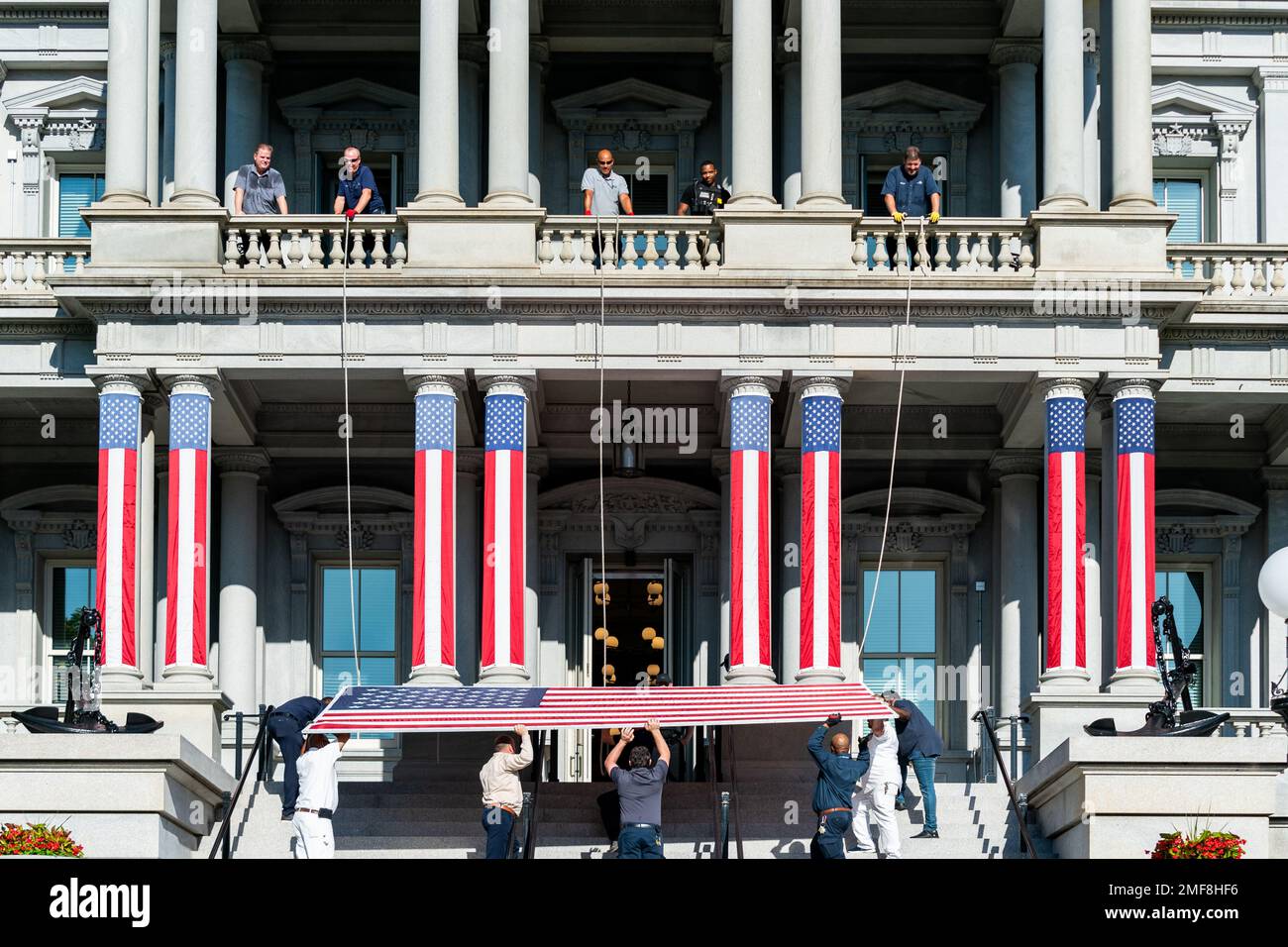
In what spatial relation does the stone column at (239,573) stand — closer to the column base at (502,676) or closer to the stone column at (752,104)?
the column base at (502,676)

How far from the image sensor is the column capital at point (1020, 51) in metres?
38.8

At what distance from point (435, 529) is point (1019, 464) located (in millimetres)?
8324

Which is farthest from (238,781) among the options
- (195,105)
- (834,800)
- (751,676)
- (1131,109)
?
(1131,109)

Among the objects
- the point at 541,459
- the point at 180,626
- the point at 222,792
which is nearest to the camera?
the point at 222,792

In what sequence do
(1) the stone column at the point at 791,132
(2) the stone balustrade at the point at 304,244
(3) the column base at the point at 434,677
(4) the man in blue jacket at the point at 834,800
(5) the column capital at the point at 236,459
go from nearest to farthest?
(4) the man in blue jacket at the point at 834,800 → (3) the column base at the point at 434,677 → (2) the stone balustrade at the point at 304,244 → (5) the column capital at the point at 236,459 → (1) the stone column at the point at 791,132

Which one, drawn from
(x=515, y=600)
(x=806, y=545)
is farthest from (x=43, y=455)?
(x=806, y=545)

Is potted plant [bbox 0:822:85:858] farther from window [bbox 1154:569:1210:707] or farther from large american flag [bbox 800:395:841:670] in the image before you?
window [bbox 1154:569:1210:707]

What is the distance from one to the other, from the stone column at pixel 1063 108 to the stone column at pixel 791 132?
151 inches

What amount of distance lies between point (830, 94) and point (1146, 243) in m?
4.22

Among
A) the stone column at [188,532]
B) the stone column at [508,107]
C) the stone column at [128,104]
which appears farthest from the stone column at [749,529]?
the stone column at [128,104]

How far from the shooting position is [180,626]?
33719 mm

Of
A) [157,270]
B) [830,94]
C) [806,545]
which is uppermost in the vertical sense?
[830,94]

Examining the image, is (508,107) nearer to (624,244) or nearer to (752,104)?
(624,244)
